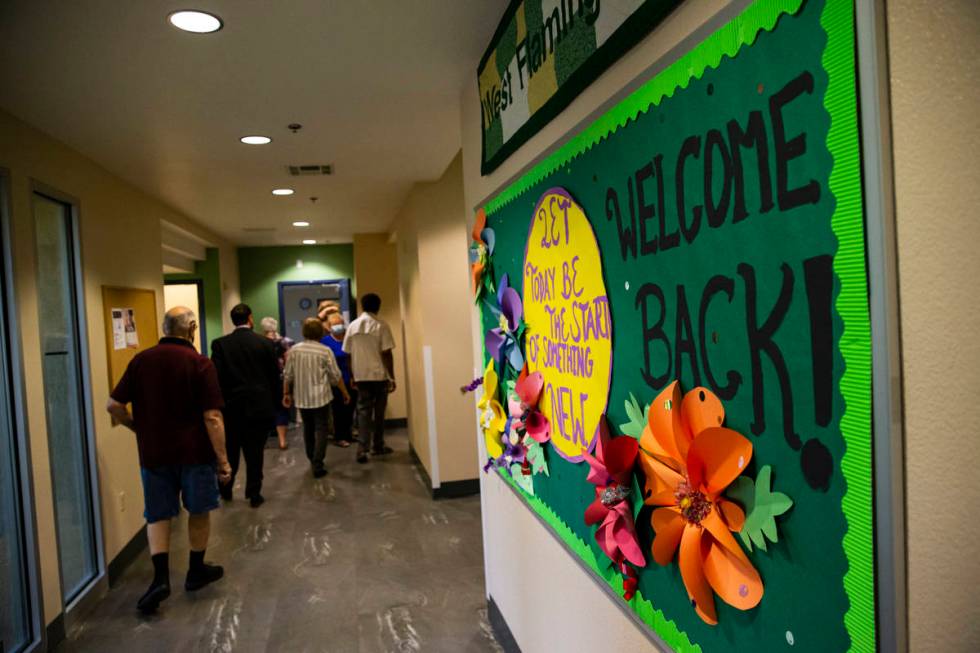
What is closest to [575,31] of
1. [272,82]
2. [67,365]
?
[272,82]

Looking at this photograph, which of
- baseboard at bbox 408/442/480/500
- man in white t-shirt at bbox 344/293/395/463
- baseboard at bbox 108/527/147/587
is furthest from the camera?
man in white t-shirt at bbox 344/293/395/463

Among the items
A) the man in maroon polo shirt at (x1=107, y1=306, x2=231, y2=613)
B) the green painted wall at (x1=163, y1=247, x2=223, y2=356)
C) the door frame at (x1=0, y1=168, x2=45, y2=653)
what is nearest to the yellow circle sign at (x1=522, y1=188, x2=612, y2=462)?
the man in maroon polo shirt at (x1=107, y1=306, x2=231, y2=613)

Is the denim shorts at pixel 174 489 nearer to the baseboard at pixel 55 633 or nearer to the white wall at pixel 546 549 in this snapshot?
the baseboard at pixel 55 633

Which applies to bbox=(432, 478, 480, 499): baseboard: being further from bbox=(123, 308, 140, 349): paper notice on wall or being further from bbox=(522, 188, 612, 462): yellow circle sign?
bbox=(522, 188, 612, 462): yellow circle sign

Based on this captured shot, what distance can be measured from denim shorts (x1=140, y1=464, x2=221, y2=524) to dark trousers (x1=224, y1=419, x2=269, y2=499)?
145cm

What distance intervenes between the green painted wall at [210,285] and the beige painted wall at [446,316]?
391 centimetres

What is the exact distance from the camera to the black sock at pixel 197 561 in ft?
11.1

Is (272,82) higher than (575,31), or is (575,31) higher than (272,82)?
(272,82)

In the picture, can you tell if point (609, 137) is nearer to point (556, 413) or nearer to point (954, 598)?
point (556, 413)

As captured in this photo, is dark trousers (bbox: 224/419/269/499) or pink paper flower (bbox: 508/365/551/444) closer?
pink paper flower (bbox: 508/365/551/444)

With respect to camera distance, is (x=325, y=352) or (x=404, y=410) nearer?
(x=325, y=352)

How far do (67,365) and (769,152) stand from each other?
3581 millimetres

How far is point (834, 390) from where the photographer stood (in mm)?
743

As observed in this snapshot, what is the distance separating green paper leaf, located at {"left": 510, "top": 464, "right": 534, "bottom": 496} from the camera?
201 centimetres
